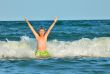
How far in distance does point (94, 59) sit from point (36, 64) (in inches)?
98.7

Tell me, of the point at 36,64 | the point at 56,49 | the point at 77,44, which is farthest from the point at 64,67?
the point at 77,44

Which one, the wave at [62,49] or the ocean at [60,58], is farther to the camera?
the wave at [62,49]

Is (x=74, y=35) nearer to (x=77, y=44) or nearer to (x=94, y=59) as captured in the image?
(x=77, y=44)

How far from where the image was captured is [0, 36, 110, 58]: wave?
19.3 meters

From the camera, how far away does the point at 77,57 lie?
1858cm

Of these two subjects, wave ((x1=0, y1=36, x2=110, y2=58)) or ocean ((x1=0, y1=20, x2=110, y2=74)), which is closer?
ocean ((x1=0, y1=20, x2=110, y2=74))

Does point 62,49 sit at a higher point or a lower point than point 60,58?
higher

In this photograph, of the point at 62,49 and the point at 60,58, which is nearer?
the point at 60,58

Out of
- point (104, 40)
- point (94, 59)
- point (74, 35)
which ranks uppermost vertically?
point (74, 35)

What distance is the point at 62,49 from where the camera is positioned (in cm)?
2023

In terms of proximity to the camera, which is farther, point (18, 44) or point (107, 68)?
point (18, 44)

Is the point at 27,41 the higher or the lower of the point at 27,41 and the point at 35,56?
the higher

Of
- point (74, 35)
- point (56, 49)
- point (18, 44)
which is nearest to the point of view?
point (56, 49)

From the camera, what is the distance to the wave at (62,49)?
19.3m
